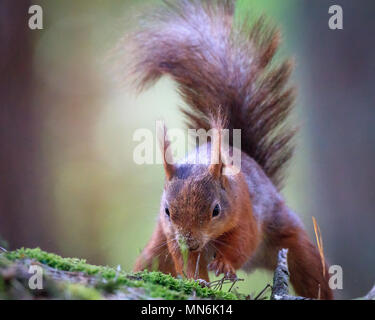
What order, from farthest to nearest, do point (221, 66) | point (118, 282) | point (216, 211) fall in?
point (221, 66) < point (216, 211) < point (118, 282)

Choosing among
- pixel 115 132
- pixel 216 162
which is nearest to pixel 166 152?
pixel 216 162

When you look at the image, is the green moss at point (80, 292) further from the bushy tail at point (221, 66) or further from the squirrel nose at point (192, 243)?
the bushy tail at point (221, 66)

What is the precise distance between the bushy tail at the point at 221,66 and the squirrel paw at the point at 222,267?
108cm

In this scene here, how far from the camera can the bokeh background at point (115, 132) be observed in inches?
169

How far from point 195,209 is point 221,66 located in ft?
4.11

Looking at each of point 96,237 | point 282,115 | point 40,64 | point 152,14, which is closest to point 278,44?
point 282,115

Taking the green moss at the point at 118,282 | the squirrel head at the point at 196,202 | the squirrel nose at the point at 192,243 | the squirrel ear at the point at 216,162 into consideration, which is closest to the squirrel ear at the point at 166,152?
the squirrel head at the point at 196,202

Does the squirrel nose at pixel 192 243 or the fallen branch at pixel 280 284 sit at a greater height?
the squirrel nose at pixel 192 243

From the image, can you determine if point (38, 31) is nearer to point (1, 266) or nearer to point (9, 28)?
point (9, 28)

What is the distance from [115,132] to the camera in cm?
569

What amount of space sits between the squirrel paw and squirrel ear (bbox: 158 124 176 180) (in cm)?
53

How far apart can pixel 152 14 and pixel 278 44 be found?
923 millimetres

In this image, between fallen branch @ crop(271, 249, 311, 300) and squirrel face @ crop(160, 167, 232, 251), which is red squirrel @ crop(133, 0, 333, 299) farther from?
fallen branch @ crop(271, 249, 311, 300)

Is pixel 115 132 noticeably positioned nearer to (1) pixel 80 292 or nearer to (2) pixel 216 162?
(2) pixel 216 162
